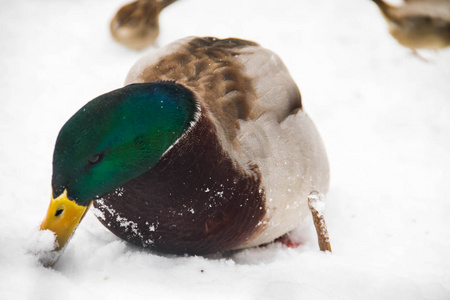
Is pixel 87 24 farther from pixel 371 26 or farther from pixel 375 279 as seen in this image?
pixel 375 279

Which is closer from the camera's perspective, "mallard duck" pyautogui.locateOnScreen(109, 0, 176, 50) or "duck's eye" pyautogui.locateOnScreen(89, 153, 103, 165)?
"duck's eye" pyautogui.locateOnScreen(89, 153, 103, 165)

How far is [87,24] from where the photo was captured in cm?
391

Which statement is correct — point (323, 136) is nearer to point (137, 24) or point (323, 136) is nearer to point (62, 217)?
point (137, 24)

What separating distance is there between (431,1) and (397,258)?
218 cm

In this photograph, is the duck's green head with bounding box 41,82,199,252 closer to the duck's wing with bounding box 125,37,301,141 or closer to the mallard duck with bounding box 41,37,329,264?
the mallard duck with bounding box 41,37,329,264

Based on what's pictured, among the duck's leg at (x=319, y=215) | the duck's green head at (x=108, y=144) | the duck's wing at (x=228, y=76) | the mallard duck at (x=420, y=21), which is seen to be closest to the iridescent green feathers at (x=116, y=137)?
the duck's green head at (x=108, y=144)

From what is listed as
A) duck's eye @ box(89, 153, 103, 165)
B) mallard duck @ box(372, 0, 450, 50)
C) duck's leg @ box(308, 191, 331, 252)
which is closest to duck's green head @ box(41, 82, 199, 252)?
duck's eye @ box(89, 153, 103, 165)

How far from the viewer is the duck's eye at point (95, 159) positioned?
1368 millimetres

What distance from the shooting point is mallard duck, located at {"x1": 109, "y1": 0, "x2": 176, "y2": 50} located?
3.61 metres

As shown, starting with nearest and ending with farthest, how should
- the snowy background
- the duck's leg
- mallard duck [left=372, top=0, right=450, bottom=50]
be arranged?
the snowy background, the duck's leg, mallard duck [left=372, top=0, right=450, bottom=50]

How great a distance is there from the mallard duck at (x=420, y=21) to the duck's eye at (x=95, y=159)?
2.68 m

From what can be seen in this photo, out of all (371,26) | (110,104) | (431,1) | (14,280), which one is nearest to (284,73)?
(110,104)

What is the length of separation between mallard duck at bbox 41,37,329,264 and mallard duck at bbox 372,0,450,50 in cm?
175

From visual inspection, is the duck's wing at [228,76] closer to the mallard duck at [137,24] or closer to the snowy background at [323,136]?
the snowy background at [323,136]
